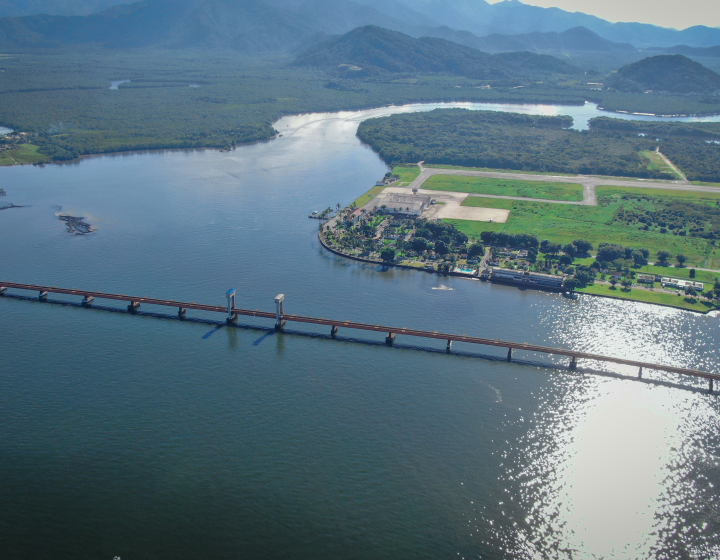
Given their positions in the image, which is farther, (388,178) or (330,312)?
(388,178)

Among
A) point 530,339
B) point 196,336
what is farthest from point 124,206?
point 530,339

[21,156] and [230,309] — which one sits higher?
[21,156]

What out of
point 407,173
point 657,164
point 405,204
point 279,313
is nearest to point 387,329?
point 279,313

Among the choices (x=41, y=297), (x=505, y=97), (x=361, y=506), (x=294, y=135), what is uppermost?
(x=505, y=97)

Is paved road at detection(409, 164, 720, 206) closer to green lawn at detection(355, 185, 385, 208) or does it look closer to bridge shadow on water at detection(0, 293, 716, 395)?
green lawn at detection(355, 185, 385, 208)

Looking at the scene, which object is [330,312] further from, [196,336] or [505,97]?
[505,97]

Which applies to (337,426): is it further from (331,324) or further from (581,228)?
(581,228)
